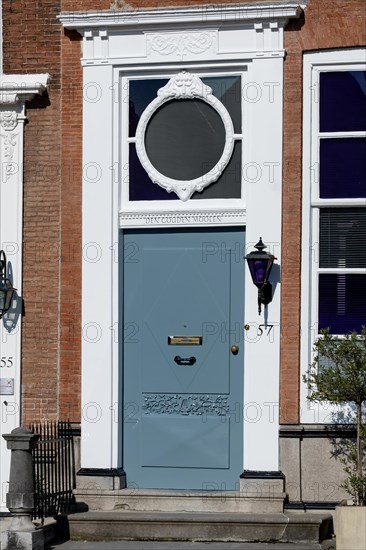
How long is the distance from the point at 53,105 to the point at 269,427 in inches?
168

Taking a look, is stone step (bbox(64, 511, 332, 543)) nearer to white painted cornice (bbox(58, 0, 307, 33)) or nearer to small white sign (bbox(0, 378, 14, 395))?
small white sign (bbox(0, 378, 14, 395))

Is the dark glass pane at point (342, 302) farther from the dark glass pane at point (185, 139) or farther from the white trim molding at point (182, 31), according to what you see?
the white trim molding at point (182, 31)

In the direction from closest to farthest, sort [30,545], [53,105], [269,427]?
[30,545], [269,427], [53,105]

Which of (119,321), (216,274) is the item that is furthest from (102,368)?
(216,274)

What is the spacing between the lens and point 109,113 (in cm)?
1345

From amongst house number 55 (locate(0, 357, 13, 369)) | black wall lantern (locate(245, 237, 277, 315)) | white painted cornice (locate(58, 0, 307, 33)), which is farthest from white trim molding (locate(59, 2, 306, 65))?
house number 55 (locate(0, 357, 13, 369))

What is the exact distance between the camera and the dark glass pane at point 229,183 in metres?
13.3

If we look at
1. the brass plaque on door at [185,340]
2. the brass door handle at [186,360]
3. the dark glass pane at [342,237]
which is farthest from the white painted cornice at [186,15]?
the brass door handle at [186,360]

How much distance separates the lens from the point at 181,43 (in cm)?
1335

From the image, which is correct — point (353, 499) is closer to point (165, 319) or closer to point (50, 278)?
point (165, 319)

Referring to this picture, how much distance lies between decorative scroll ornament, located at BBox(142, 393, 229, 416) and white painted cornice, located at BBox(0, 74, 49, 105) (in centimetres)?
354

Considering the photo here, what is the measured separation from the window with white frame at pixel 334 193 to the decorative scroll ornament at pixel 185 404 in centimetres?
115

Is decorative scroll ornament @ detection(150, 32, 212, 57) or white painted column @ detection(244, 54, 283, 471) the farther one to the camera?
decorative scroll ornament @ detection(150, 32, 212, 57)

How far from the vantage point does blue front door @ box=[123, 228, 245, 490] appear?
13188mm
